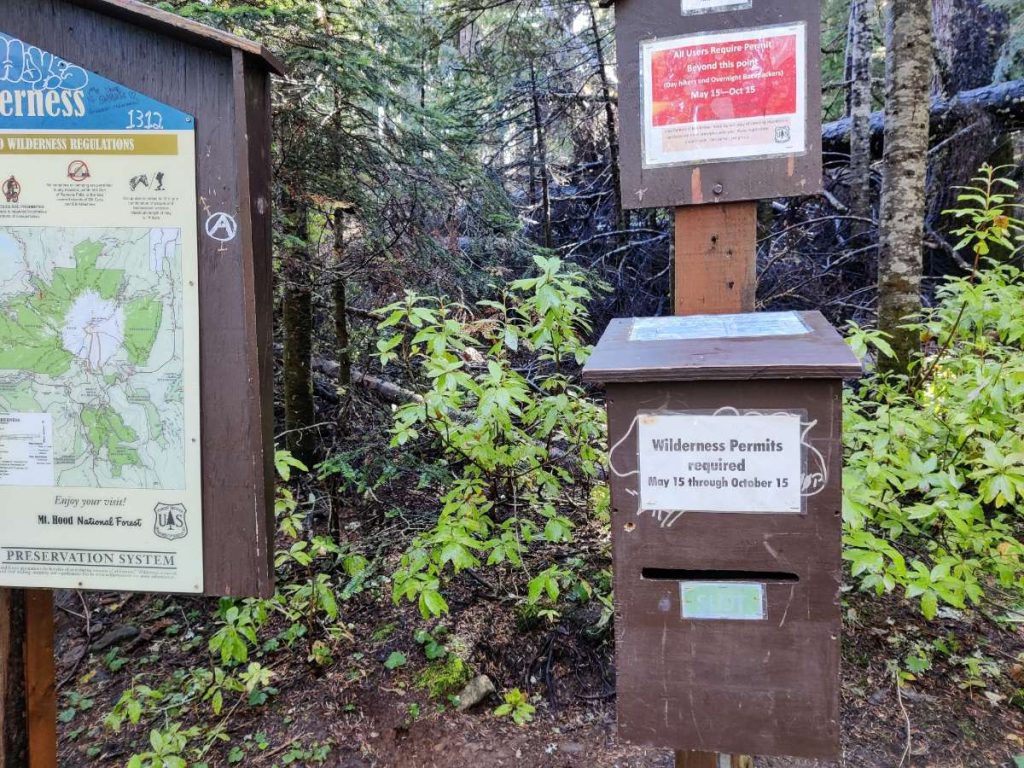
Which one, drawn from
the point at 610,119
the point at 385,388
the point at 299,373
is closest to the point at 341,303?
the point at 299,373

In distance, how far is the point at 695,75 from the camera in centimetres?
181

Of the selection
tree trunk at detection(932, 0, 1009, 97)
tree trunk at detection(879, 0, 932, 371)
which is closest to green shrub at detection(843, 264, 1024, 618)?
tree trunk at detection(879, 0, 932, 371)

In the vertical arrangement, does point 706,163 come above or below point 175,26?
below

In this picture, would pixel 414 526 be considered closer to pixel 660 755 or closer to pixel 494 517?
pixel 494 517

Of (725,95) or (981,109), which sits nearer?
(725,95)

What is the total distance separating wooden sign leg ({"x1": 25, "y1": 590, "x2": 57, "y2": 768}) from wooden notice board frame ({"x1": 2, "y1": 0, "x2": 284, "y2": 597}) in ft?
2.10

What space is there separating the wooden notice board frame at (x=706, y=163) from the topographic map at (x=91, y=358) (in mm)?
1276

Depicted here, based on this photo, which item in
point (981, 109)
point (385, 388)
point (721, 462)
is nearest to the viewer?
point (721, 462)

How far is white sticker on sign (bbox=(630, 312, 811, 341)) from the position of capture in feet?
5.38

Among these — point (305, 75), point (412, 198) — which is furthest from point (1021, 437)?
point (305, 75)

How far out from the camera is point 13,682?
1949 mm

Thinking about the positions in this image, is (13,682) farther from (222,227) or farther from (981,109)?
(981,109)

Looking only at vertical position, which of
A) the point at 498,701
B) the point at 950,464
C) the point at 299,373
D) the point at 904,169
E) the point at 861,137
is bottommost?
the point at 498,701

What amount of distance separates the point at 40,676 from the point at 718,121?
8.47 ft
